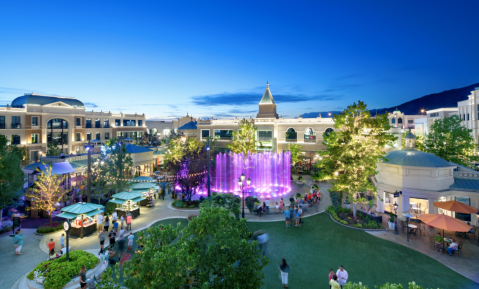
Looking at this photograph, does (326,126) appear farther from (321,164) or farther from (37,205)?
(37,205)

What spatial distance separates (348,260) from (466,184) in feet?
42.2

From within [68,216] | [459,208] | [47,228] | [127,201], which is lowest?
[47,228]

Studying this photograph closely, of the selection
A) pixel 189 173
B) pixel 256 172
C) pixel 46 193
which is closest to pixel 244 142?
→ pixel 256 172

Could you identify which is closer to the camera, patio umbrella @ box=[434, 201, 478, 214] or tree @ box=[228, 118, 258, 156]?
patio umbrella @ box=[434, 201, 478, 214]

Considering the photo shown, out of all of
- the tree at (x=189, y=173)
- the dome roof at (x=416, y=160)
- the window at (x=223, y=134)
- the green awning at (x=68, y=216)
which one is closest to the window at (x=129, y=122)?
the window at (x=223, y=134)

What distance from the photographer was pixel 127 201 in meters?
19.9

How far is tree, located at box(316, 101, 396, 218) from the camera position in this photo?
18.4m

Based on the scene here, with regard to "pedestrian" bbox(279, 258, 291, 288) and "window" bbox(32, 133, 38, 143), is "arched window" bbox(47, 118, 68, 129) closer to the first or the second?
"window" bbox(32, 133, 38, 143)

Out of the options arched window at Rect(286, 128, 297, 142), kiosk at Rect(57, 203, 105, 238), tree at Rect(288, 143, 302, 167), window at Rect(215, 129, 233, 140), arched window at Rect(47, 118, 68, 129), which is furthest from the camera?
window at Rect(215, 129, 233, 140)

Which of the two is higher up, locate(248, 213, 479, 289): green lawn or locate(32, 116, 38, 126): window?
locate(32, 116, 38, 126): window

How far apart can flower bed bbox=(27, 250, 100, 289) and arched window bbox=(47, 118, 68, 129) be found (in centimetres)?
4526

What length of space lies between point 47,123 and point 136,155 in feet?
89.2

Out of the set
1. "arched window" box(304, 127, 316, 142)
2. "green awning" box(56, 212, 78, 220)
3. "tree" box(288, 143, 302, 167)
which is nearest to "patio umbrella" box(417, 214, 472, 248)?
"green awning" box(56, 212, 78, 220)

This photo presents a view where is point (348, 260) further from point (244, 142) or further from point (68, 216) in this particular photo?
point (244, 142)
